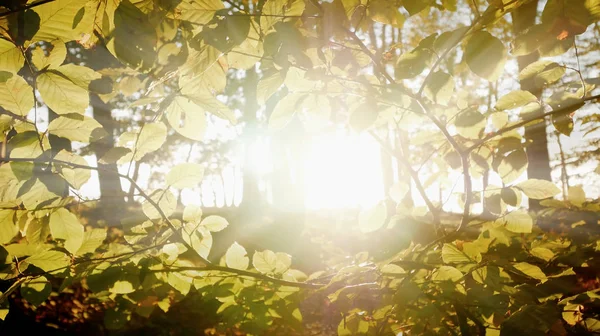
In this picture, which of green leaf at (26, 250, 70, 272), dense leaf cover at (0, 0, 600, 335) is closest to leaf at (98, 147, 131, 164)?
dense leaf cover at (0, 0, 600, 335)

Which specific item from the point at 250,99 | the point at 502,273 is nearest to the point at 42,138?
the point at 502,273

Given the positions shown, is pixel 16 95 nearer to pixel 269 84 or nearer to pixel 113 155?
pixel 113 155

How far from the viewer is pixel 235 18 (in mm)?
789

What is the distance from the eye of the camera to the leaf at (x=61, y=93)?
2.63ft

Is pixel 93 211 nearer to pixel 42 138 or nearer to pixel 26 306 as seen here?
pixel 26 306

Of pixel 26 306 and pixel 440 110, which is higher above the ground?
pixel 440 110

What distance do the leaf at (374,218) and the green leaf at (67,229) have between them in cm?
98

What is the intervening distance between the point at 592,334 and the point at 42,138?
1810 millimetres

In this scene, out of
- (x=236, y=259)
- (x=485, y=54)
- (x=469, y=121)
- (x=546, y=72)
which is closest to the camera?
(x=485, y=54)

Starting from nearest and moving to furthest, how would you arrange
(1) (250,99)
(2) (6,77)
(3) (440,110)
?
(2) (6,77)
(3) (440,110)
(1) (250,99)

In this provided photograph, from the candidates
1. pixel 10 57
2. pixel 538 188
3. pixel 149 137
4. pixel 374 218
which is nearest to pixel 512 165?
pixel 538 188

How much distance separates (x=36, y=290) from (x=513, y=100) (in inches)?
63.0

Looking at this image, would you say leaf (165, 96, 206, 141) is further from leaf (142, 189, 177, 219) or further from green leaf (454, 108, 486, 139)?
green leaf (454, 108, 486, 139)

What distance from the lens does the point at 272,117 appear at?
940 millimetres
